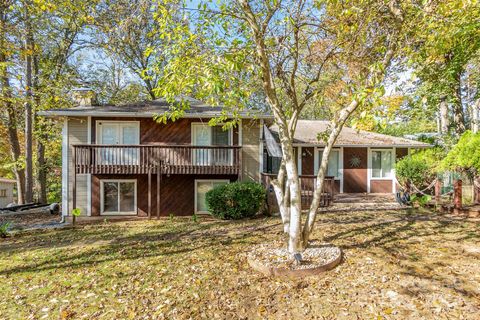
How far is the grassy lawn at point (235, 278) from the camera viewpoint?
3863 mm

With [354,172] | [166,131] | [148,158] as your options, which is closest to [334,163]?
[354,172]

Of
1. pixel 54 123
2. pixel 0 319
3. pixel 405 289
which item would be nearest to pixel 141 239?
pixel 0 319

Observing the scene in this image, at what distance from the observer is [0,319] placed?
3945 millimetres

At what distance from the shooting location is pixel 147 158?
1066 cm

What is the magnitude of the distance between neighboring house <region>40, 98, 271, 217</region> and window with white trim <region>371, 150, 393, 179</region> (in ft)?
23.7

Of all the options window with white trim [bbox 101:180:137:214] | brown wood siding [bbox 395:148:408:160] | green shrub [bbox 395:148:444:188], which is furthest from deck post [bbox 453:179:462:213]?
window with white trim [bbox 101:180:137:214]

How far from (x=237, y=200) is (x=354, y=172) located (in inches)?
322

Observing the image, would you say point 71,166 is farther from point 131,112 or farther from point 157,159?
point 157,159

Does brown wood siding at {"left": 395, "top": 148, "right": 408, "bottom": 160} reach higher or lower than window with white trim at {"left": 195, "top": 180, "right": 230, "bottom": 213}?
higher

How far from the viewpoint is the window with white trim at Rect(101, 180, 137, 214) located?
450 inches

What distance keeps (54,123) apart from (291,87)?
622 inches

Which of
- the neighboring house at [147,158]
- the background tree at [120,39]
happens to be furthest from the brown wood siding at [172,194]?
the background tree at [120,39]

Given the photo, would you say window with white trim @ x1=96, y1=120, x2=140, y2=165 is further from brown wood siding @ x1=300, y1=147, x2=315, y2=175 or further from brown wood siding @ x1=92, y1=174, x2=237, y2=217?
brown wood siding @ x1=300, y1=147, x2=315, y2=175

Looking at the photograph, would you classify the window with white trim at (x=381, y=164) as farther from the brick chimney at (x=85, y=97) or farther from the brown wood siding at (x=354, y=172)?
the brick chimney at (x=85, y=97)
